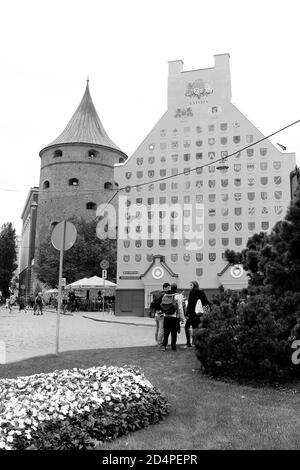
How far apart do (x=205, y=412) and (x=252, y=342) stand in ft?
7.40

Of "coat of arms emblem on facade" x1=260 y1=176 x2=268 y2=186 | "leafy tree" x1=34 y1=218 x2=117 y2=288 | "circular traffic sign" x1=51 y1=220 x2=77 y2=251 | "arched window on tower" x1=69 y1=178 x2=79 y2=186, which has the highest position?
"arched window on tower" x1=69 y1=178 x2=79 y2=186

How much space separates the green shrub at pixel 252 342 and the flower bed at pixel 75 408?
217 cm

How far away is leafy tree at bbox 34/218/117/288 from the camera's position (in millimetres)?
55750

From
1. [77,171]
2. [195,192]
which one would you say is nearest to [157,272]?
[195,192]

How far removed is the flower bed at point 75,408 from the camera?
15.6 ft

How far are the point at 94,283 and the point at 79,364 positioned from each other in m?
30.2

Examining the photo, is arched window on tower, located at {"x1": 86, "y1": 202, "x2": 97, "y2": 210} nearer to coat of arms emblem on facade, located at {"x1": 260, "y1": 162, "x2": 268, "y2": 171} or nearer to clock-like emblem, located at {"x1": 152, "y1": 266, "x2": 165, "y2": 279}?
clock-like emblem, located at {"x1": 152, "y1": 266, "x2": 165, "y2": 279}

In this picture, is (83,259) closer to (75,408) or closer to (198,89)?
(198,89)

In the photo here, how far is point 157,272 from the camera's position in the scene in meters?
36.9

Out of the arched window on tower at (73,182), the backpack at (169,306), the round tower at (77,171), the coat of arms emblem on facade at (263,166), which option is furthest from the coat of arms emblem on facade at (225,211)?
the arched window on tower at (73,182)

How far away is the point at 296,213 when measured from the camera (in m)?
9.89

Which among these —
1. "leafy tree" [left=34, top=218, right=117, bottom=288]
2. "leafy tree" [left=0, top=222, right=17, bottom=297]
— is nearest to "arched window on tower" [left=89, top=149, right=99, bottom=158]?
"leafy tree" [left=0, top=222, right=17, bottom=297]

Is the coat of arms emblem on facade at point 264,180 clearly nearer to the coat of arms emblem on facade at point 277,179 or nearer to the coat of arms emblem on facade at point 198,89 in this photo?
the coat of arms emblem on facade at point 277,179

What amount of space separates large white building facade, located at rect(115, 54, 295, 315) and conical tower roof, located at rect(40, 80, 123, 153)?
43.3 metres
